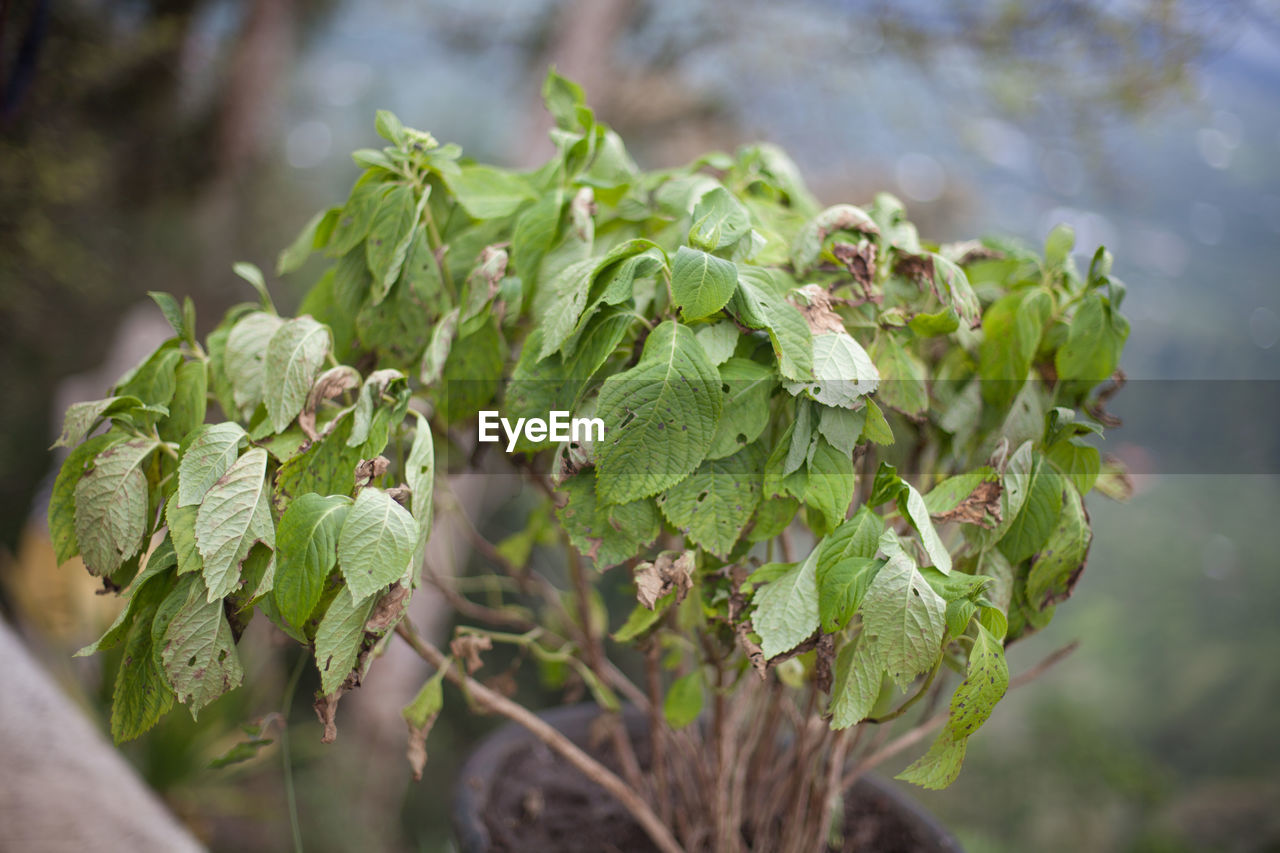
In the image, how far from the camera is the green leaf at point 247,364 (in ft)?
1.55

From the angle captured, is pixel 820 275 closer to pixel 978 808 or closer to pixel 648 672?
pixel 648 672

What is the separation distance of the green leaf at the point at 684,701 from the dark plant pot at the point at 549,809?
0.24m

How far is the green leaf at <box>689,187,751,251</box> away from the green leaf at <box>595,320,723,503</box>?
55 mm

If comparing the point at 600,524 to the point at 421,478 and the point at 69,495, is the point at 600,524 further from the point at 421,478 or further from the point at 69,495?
the point at 69,495

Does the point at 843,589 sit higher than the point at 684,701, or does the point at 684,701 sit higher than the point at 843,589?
the point at 843,589

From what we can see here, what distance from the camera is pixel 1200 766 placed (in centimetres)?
162

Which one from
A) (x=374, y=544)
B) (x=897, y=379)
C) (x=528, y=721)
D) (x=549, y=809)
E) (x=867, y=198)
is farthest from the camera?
(x=867, y=198)

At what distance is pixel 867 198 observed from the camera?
6.95 ft

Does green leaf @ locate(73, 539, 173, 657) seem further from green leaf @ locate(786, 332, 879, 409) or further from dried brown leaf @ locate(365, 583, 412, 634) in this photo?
green leaf @ locate(786, 332, 879, 409)

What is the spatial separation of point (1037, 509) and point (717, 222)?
248mm

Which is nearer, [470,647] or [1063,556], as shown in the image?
[1063,556]

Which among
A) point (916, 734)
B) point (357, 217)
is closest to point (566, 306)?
point (357, 217)

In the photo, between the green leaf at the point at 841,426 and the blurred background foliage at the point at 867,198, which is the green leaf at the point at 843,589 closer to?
the green leaf at the point at 841,426

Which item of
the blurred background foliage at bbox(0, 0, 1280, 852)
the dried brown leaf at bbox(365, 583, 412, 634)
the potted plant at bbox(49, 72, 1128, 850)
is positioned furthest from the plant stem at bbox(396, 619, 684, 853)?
the blurred background foliage at bbox(0, 0, 1280, 852)
